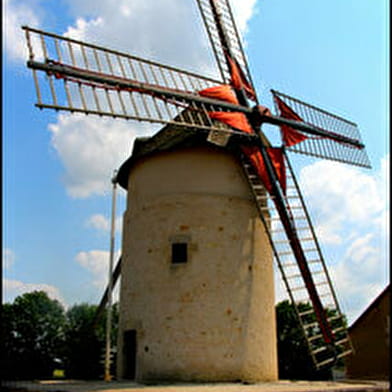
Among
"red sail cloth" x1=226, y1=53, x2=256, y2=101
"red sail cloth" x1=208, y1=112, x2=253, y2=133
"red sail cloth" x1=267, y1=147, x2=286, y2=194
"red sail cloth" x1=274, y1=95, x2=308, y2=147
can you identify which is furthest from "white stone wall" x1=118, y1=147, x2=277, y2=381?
"red sail cloth" x1=226, y1=53, x2=256, y2=101

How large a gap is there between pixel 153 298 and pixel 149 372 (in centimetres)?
169

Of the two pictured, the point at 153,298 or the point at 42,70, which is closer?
the point at 42,70

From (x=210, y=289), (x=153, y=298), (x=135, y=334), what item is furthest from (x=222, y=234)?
(x=135, y=334)

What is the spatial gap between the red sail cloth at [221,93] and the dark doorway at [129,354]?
641 centimetres

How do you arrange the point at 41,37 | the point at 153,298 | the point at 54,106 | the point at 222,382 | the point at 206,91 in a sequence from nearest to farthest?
the point at 54,106 → the point at 41,37 → the point at 222,382 → the point at 153,298 → the point at 206,91

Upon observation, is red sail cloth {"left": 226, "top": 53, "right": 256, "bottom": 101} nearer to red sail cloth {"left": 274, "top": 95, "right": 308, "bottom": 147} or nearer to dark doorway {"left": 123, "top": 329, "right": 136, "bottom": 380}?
red sail cloth {"left": 274, "top": 95, "right": 308, "bottom": 147}

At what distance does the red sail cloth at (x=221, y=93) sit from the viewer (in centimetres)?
1232

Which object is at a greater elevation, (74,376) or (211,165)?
(211,165)

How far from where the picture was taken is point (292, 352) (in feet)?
85.8

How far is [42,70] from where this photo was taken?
9.22 metres

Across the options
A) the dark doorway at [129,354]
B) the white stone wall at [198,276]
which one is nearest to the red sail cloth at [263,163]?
the white stone wall at [198,276]

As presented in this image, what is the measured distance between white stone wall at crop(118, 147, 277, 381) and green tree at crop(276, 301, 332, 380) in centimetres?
1412

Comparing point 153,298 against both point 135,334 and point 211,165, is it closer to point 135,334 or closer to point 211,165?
point 135,334

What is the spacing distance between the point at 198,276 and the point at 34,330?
1005 inches
